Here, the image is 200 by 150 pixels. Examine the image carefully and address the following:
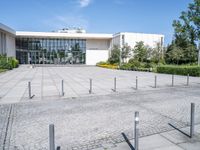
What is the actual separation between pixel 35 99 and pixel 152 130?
6.50 metres

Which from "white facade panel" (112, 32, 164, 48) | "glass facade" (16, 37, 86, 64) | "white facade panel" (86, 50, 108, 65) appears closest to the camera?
"white facade panel" (112, 32, 164, 48)

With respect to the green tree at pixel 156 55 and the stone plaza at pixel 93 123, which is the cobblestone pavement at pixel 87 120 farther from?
the green tree at pixel 156 55

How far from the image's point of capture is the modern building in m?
48.6

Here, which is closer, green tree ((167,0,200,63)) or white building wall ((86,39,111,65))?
green tree ((167,0,200,63))

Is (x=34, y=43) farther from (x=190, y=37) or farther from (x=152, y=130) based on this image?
(x=152, y=130)

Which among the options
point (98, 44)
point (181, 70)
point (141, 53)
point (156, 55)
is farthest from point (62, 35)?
point (181, 70)

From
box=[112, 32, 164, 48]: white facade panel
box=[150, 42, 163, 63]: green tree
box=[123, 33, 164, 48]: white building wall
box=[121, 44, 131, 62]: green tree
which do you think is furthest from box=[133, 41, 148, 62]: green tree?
box=[123, 33, 164, 48]: white building wall

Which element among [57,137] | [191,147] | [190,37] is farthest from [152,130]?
[190,37]

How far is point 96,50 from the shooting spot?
184 feet

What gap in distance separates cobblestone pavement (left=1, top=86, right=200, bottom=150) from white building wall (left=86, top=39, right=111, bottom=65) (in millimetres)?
46793

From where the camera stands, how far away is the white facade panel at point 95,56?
55.8 metres

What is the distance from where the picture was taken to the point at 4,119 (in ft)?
21.4

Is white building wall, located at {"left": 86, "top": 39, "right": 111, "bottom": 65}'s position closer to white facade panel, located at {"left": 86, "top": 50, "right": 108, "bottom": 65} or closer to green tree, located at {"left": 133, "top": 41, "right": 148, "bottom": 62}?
white facade panel, located at {"left": 86, "top": 50, "right": 108, "bottom": 65}

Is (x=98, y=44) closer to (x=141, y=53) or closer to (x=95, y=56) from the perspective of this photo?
(x=95, y=56)
